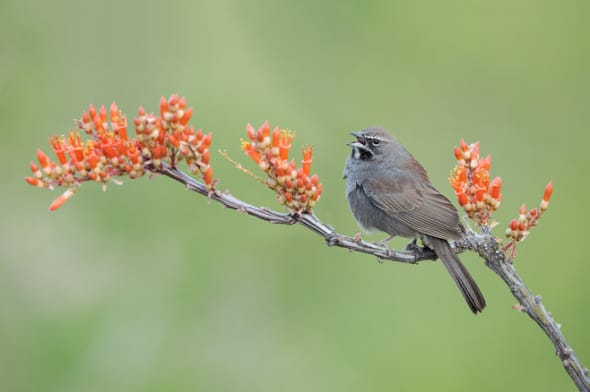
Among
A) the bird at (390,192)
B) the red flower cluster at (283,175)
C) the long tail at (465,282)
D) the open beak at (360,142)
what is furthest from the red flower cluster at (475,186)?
the open beak at (360,142)

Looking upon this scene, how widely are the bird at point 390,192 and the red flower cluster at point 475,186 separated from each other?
1693 mm

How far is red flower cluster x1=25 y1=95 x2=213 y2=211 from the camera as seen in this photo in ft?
12.3

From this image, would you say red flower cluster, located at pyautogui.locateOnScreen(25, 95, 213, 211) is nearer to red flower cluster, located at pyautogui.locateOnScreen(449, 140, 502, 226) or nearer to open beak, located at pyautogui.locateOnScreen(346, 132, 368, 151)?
red flower cluster, located at pyautogui.locateOnScreen(449, 140, 502, 226)

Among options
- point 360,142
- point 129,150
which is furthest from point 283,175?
point 360,142

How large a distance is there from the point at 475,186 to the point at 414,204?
217 centimetres

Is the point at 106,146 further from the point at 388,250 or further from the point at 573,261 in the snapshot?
the point at 573,261

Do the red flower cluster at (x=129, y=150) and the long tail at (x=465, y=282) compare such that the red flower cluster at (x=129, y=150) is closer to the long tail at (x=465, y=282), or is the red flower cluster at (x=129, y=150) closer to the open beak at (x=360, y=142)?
the long tail at (x=465, y=282)

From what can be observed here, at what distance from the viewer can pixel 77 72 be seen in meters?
9.36

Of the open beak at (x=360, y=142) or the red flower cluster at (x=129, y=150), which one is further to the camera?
the open beak at (x=360, y=142)

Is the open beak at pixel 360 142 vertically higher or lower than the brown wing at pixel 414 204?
higher

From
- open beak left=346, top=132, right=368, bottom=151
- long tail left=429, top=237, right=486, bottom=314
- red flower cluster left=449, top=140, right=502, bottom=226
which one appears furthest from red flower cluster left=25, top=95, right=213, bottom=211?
open beak left=346, top=132, right=368, bottom=151

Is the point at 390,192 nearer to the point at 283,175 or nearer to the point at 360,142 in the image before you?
the point at 360,142

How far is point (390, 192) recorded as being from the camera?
6.14 metres

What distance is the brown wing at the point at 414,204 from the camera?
5621 millimetres
